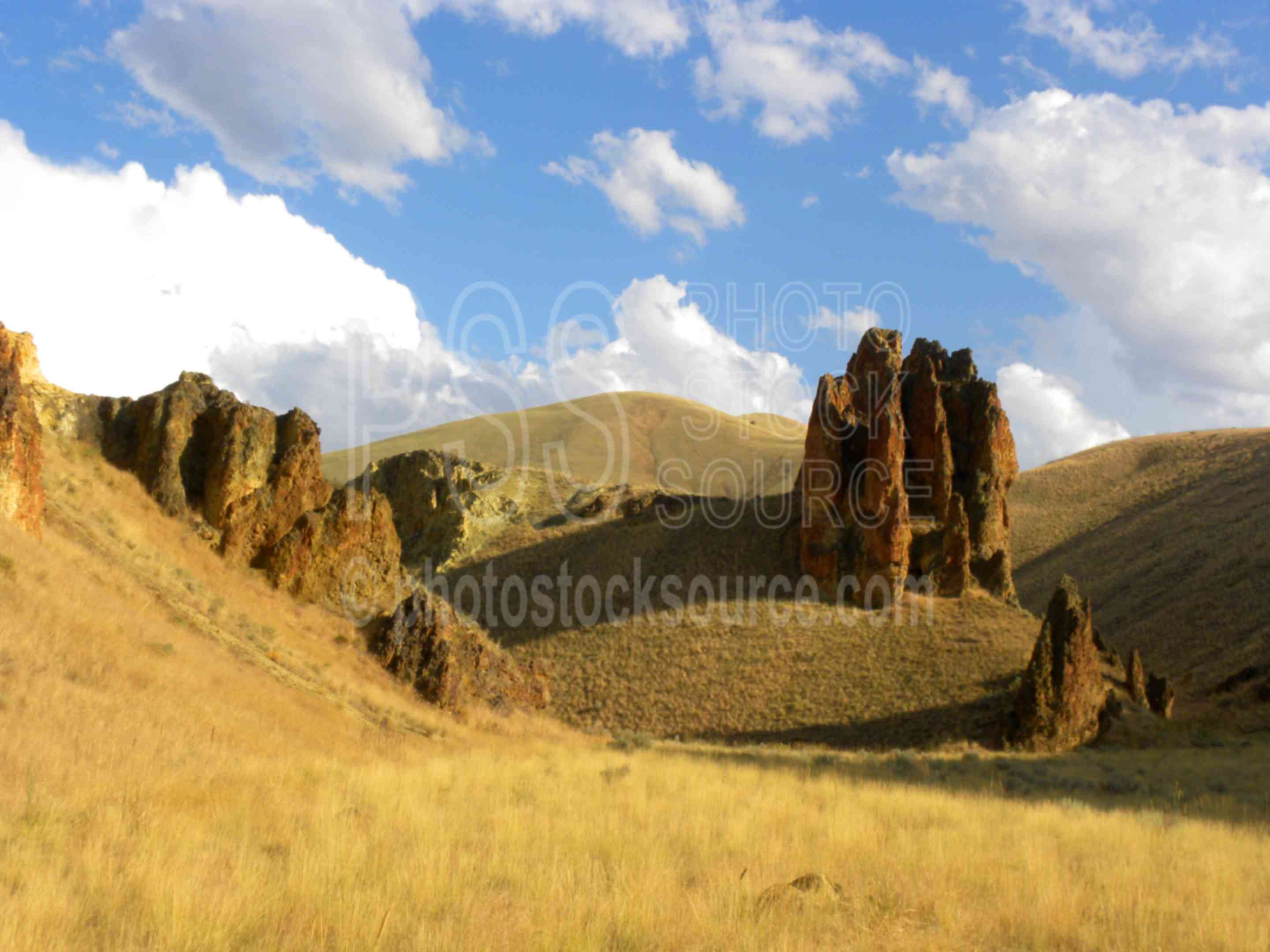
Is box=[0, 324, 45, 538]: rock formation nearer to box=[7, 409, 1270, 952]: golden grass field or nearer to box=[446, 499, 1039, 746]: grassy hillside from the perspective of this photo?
box=[7, 409, 1270, 952]: golden grass field

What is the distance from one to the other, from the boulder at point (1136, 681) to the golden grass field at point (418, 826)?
1485 centimetres

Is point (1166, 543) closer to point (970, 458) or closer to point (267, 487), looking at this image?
point (970, 458)

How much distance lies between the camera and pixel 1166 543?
202 ft

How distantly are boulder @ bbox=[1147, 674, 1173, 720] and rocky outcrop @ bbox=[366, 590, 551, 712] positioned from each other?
84.3 feet

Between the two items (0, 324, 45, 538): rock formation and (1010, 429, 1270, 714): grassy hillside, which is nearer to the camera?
(0, 324, 45, 538): rock formation

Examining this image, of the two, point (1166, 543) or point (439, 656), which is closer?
point (439, 656)

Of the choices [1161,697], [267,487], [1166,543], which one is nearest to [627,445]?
[1166,543]

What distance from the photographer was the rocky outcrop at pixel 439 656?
21562 millimetres

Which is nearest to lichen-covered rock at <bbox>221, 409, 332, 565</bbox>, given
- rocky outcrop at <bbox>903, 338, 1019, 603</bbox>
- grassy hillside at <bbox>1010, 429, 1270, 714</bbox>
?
rocky outcrop at <bbox>903, 338, 1019, 603</bbox>

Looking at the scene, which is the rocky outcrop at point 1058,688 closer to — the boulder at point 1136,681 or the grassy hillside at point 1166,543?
the boulder at point 1136,681

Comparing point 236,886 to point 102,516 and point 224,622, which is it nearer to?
point 224,622

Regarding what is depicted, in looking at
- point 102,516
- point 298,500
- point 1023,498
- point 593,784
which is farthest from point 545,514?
point 1023,498

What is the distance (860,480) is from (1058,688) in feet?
45.5

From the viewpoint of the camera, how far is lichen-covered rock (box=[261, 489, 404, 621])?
22984 mm
